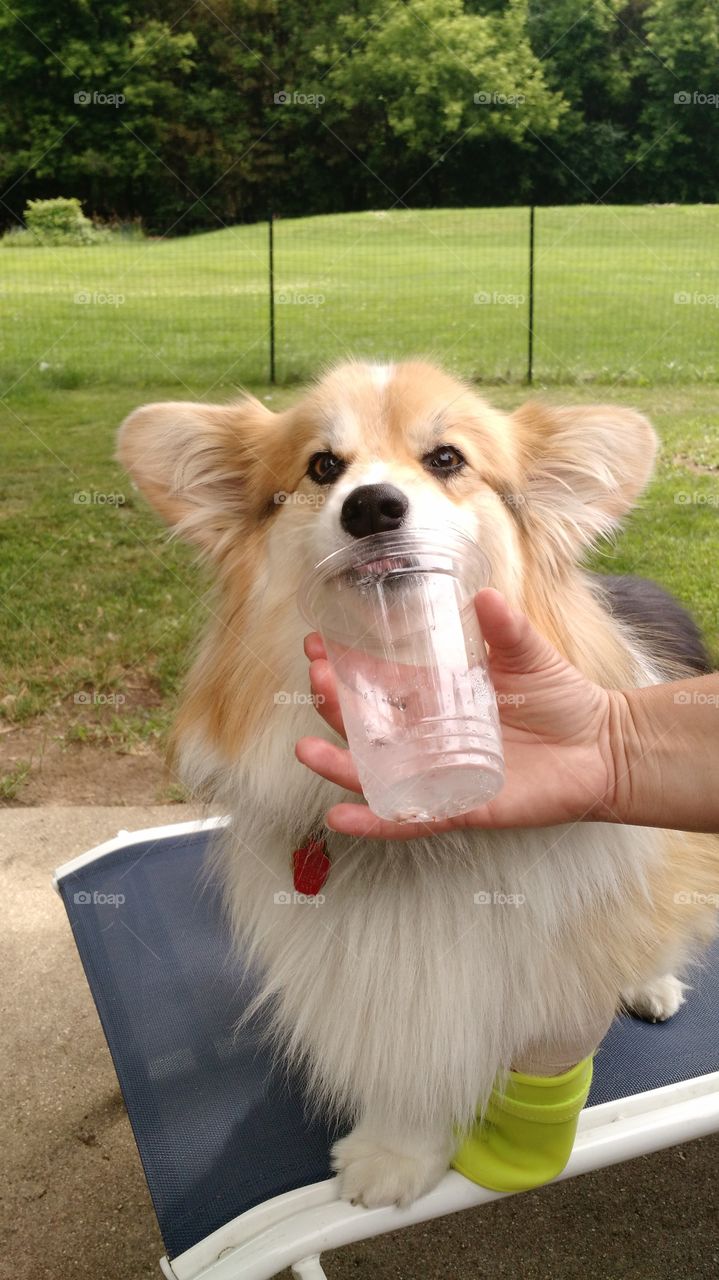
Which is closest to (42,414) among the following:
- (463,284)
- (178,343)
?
(178,343)

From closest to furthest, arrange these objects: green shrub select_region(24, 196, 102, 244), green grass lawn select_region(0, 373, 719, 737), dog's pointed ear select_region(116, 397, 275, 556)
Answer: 1. dog's pointed ear select_region(116, 397, 275, 556)
2. green grass lawn select_region(0, 373, 719, 737)
3. green shrub select_region(24, 196, 102, 244)

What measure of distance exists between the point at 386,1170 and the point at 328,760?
781 mm

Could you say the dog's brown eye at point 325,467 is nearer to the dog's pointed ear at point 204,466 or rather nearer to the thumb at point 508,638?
the dog's pointed ear at point 204,466

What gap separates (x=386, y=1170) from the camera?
1722mm

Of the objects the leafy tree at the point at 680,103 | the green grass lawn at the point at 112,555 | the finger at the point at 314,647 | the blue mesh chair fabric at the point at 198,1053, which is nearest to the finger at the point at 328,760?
the finger at the point at 314,647

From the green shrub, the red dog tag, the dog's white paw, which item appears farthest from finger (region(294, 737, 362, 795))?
the green shrub

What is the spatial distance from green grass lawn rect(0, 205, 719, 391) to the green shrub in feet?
1.00

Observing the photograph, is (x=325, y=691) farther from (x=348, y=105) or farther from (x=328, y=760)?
(x=348, y=105)

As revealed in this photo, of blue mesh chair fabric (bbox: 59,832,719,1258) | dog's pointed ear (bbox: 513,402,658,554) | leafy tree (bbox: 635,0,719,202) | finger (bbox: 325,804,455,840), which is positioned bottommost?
blue mesh chair fabric (bbox: 59,832,719,1258)

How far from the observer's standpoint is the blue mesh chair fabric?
179 cm

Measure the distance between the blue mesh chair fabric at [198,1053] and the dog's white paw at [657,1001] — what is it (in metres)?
0.03

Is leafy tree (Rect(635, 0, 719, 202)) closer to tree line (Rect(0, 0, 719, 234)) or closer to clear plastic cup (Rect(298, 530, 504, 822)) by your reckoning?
tree line (Rect(0, 0, 719, 234))

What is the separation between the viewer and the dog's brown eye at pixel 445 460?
1816mm

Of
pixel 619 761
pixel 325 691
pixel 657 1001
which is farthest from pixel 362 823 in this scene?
pixel 657 1001
